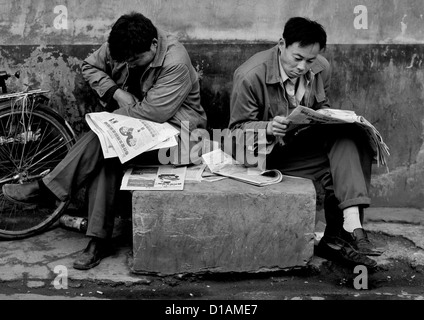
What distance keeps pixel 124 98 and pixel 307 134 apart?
1146mm

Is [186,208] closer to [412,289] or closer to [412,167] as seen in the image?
[412,289]

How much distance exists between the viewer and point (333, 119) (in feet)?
13.9

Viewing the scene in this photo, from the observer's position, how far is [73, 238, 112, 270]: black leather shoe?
4559 mm

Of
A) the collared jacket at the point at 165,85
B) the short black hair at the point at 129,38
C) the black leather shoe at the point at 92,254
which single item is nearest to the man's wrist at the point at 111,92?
the collared jacket at the point at 165,85

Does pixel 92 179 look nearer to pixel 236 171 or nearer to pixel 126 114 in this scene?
pixel 126 114

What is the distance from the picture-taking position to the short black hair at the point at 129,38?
444 centimetres

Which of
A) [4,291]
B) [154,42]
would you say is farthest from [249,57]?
[4,291]

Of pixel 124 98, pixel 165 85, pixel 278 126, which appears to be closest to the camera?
pixel 278 126

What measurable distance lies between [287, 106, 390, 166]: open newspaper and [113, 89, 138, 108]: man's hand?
102 centimetres

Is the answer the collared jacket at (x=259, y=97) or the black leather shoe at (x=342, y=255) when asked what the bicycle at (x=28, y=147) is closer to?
the collared jacket at (x=259, y=97)

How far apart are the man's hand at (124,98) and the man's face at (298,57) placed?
0.97 metres

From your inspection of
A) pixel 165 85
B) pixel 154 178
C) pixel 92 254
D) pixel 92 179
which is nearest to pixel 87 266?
pixel 92 254

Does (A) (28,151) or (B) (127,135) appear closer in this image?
(B) (127,135)

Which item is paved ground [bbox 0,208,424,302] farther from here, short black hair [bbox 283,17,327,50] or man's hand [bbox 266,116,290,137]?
short black hair [bbox 283,17,327,50]
